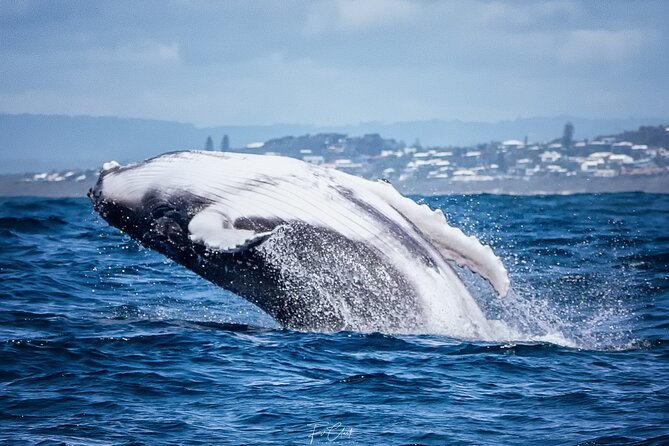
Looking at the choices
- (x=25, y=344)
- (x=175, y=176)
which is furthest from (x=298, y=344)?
(x=25, y=344)

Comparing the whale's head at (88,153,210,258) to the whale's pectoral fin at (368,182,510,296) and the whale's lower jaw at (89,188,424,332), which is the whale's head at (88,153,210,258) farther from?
the whale's pectoral fin at (368,182,510,296)

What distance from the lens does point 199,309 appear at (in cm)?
1560

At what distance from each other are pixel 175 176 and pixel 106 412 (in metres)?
3.34

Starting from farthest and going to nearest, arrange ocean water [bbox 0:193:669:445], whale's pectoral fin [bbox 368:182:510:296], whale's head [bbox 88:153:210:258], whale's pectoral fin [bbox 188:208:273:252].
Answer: whale's pectoral fin [bbox 368:182:510:296], whale's head [bbox 88:153:210:258], whale's pectoral fin [bbox 188:208:273:252], ocean water [bbox 0:193:669:445]

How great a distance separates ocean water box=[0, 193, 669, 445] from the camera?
895 cm

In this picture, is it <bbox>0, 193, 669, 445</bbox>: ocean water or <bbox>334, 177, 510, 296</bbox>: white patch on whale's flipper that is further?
<bbox>334, 177, 510, 296</bbox>: white patch on whale's flipper

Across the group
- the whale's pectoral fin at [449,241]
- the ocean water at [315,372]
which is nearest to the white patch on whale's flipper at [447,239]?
the whale's pectoral fin at [449,241]

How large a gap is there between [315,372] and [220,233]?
1860mm

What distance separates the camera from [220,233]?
1101 centimetres

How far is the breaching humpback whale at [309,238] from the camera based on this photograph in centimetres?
1158

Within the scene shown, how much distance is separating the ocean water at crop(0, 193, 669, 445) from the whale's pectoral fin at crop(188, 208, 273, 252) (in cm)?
144

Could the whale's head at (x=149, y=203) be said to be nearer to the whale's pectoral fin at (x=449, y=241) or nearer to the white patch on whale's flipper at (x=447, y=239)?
the white patch on whale's flipper at (x=447, y=239)

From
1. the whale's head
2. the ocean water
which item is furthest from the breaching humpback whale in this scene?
the ocean water

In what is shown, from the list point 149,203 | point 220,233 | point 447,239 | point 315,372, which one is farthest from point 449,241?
point 149,203
